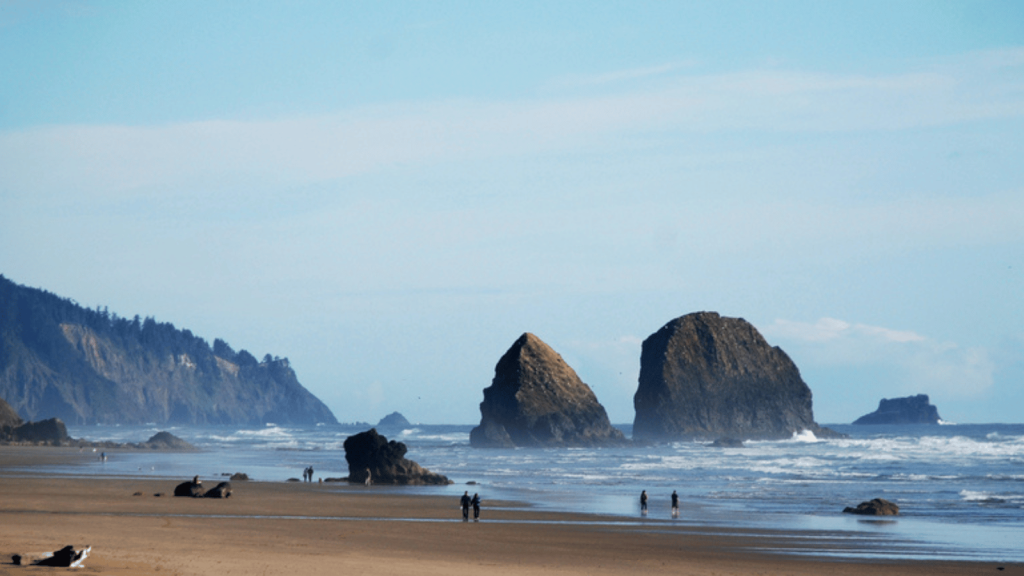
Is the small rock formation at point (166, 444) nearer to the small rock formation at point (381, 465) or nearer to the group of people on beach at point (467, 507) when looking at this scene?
the small rock formation at point (381, 465)

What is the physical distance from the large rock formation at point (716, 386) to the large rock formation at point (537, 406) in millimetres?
24742

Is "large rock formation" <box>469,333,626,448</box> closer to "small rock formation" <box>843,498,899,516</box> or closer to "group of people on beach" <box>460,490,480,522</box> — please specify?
"small rock formation" <box>843,498,899,516</box>

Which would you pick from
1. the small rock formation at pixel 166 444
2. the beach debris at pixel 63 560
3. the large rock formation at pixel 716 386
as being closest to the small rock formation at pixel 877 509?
the beach debris at pixel 63 560

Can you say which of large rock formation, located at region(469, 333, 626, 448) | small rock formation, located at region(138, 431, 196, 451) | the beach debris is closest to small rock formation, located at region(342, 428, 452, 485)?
the beach debris

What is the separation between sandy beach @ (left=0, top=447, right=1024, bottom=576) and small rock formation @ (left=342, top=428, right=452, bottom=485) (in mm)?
13497

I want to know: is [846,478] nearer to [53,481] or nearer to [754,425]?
[53,481]

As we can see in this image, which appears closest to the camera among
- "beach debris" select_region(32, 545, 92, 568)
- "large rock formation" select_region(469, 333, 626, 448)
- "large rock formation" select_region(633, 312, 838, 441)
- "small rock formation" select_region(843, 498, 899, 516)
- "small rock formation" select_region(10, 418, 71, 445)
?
"beach debris" select_region(32, 545, 92, 568)

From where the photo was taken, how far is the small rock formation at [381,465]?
5419 cm

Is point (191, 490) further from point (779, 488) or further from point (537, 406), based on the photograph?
point (537, 406)

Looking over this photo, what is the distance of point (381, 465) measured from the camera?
180ft

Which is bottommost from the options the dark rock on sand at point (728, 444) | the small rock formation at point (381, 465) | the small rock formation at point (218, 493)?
the small rock formation at point (218, 493)

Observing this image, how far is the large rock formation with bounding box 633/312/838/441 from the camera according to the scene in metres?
151

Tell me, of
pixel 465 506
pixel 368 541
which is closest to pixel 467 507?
pixel 465 506

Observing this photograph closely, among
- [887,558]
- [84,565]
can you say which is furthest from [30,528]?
[887,558]
